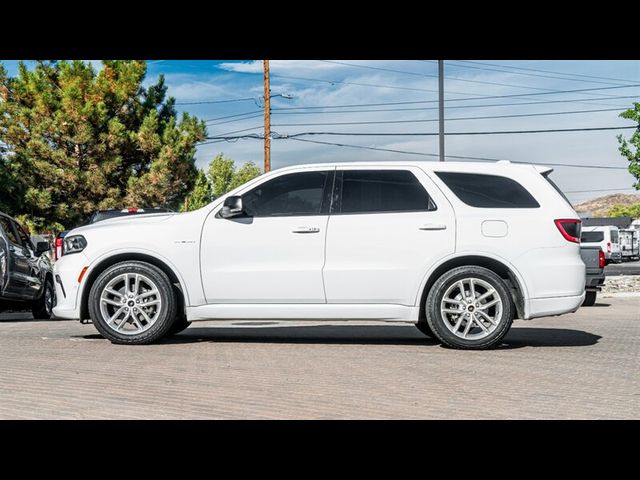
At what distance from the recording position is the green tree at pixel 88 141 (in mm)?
34781

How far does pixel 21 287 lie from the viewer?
12.6 m

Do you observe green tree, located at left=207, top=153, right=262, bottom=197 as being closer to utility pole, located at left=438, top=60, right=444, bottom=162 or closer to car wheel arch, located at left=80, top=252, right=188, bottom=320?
utility pole, located at left=438, top=60, right=444, bottom=162

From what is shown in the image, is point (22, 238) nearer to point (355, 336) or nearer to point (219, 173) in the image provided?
point (355, 336)

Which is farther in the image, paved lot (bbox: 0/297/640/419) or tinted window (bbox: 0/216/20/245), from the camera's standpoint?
tinted window (bbox: 0/216/20/245)

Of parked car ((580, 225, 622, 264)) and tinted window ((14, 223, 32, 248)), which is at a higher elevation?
tinted window ((14, 223, 32, 248))

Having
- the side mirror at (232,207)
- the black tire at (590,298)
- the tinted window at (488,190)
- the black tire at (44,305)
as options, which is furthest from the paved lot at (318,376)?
the black tire at (590,298)

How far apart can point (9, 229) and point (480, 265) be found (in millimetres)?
7831

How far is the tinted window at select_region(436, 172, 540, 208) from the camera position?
8.31 metres

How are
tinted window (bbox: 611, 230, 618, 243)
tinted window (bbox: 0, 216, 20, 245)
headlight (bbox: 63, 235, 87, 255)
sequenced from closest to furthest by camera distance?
headlight (bbox: 63, 235, 87, 255) < tinted window (bbox: 0, 216, 20, 245) < tinted window (bbox: 611, 230, 618, 243)

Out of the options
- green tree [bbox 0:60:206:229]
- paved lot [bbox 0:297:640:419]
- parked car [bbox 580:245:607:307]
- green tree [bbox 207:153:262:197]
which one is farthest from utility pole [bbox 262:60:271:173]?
green tree [bbox 207:153:262:197]

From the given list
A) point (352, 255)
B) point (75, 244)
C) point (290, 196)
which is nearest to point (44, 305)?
point (75, 244)

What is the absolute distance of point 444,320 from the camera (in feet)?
26.5

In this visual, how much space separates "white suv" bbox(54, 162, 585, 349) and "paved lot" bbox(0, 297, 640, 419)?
40cm
